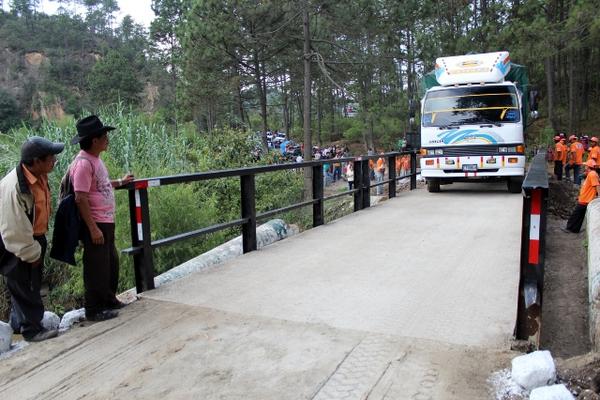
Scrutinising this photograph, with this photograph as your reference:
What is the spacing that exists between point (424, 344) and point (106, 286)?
8.48ft

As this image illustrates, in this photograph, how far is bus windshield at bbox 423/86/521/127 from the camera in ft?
37.8

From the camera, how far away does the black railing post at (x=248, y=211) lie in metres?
6.35

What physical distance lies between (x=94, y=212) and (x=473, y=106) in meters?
9.80

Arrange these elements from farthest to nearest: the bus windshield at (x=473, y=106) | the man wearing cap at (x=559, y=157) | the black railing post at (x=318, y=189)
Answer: the man wearing cap at (x=559, y=157) < the bus windshield at (x=473, y=106) < the black railing post at (x=318, y=189)

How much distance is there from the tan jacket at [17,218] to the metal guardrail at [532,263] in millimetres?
3458

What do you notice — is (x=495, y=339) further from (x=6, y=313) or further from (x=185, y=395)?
(x=6, y=313)

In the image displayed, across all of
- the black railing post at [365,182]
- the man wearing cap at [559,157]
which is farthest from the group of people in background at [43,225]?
the man wearing cap at [559,157]

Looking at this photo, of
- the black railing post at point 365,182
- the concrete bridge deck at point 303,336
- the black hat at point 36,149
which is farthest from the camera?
the black railing post at point 365,182

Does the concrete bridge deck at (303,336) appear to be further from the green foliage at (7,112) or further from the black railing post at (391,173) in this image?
the green foliage at (7,112)

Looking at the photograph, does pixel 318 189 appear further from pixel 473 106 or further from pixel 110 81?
pixel 110 81

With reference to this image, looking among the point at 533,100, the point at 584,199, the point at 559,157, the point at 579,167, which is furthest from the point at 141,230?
the point at 559,157

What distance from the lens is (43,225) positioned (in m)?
3.77

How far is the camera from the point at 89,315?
4152mm

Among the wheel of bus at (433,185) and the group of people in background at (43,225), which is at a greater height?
the group of people in background at (43,225)
